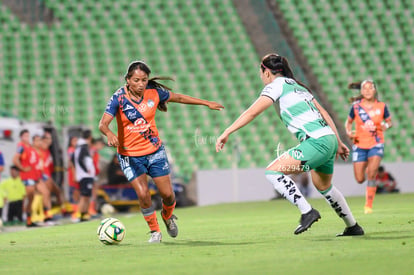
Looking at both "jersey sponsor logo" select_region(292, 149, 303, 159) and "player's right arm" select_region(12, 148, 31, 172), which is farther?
"player's right arm" select_region(12, 148, 31, 172)

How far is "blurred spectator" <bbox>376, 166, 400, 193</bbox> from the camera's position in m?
21.5

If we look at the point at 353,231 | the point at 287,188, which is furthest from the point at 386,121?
the point at 287,188

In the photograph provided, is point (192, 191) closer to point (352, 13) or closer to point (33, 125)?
point (33, 125)

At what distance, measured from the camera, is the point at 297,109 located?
781 cm

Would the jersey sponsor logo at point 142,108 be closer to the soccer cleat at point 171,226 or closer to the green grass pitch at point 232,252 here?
the soccer cleat at point 171,226

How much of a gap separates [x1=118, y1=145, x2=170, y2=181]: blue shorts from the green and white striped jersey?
1.52m

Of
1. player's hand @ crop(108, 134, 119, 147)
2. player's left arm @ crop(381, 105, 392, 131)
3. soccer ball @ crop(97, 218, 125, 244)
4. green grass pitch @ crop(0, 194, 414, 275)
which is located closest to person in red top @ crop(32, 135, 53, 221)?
green grass pitch @ crop(0, 194, 414, 275)

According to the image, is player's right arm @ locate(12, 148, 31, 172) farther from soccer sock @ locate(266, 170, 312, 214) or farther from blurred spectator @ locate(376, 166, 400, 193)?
blurred spectator @ locate(376, 166, 400, 193)

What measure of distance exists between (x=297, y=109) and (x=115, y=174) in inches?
492

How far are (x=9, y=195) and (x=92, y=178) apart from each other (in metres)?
1.68

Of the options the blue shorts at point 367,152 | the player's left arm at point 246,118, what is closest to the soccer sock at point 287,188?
the player's left arm at point 246,118

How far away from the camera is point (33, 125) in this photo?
1800cm

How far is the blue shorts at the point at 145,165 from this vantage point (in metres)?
8.60

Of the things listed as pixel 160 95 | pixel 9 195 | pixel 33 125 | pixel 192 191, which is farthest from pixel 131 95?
pixel 192 191
